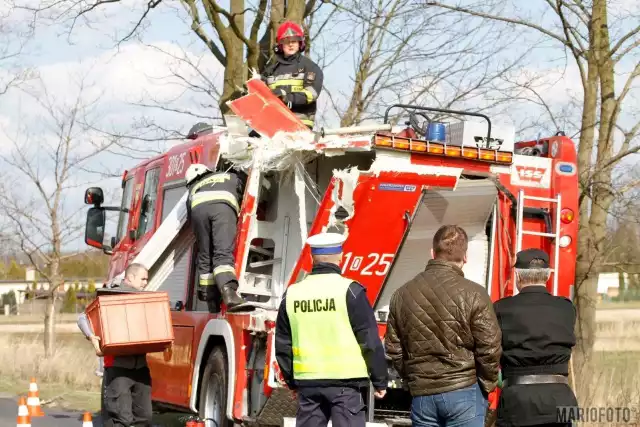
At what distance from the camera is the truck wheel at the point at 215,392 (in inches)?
346

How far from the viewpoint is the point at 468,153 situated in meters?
8.48

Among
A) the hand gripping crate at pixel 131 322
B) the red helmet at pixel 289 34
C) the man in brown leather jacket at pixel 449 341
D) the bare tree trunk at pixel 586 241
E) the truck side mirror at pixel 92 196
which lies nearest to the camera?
the man in brown leather jacket at pixel 449 341

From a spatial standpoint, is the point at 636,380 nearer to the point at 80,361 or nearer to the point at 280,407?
the point at 280,407

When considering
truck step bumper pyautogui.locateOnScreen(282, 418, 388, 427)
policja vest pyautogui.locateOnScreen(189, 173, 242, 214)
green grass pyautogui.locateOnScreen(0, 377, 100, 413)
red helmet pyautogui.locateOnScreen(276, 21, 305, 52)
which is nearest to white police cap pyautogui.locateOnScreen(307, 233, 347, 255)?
truck step bumper pyautogui.locateOnScreen(282, 418, 388, 427)

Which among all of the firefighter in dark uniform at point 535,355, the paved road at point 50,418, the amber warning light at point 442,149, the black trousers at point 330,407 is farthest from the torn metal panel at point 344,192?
the paved road at point 50,418

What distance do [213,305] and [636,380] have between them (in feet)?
16.7

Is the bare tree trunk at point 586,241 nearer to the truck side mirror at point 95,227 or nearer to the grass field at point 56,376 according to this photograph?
the truck side mirror at point 95,227

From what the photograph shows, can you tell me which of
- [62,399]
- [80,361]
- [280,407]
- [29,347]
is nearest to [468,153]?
[280,407]

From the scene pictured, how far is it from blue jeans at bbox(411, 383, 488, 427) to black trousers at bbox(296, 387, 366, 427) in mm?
412

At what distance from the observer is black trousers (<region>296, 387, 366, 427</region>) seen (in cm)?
624

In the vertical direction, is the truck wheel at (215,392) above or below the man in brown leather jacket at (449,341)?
below

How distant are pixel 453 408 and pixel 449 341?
0.36 m

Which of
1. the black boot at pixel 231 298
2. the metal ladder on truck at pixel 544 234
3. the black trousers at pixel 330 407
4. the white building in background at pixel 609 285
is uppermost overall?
the white building in background at pixel 609 285

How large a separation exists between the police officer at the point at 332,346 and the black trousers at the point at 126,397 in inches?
110
